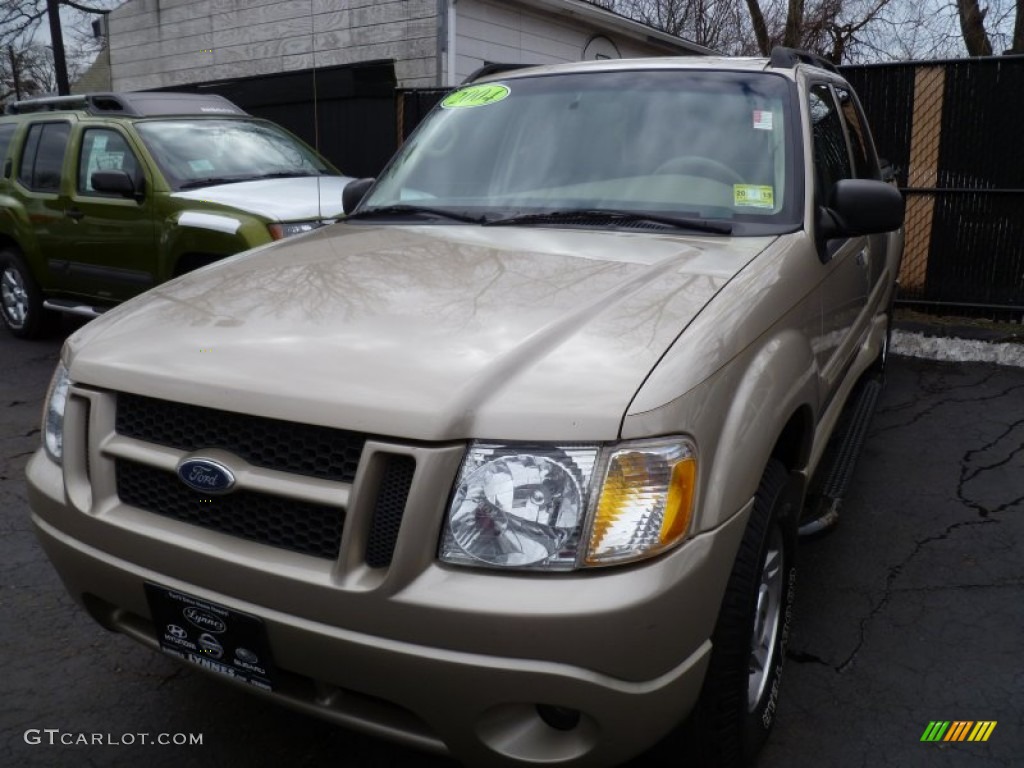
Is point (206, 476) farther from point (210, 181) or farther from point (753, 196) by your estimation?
point (210, 181)

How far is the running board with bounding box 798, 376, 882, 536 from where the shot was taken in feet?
10.5

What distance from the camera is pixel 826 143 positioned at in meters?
3.62

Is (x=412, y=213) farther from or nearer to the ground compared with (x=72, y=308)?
farther from the ground

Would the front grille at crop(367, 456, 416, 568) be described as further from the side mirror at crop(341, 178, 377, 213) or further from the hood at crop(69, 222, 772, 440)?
the side mirror at crop(341, 178, 377, 213)

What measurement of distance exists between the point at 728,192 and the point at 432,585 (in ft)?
6.05

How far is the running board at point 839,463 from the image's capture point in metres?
3.19

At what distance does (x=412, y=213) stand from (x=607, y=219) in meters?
0.78

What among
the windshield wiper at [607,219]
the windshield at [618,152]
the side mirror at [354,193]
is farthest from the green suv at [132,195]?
the windshield wiper at [607,219]

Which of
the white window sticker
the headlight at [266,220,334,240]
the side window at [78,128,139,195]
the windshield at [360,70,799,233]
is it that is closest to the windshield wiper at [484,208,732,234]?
the windshield at [360,70,799,233]

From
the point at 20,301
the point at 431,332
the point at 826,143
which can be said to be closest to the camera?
the point at 431,332

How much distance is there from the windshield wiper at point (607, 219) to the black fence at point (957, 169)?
587cm

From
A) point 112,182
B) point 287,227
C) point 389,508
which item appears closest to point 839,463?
point 389,508

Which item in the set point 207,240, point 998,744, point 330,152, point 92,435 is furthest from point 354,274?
point 330,152

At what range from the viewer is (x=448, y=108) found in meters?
3.95
